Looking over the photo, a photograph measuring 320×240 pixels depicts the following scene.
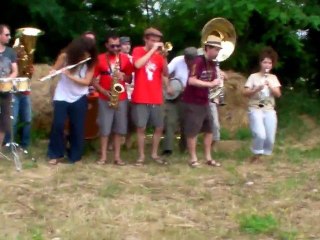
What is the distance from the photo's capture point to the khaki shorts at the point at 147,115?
10.1m

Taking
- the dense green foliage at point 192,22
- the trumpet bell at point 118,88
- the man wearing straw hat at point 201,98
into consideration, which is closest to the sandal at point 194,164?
the man wearing straw hat at point 201,98

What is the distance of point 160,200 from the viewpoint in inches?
338

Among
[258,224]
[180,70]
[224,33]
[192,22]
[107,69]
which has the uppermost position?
[192,22]

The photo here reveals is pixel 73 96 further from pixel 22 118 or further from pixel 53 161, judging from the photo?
pixel 22 118

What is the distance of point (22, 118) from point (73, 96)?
1244 mm

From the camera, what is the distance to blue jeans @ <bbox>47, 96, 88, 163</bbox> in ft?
32.5

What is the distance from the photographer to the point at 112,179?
30.3 feet

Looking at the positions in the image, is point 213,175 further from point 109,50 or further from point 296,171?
point 109,50

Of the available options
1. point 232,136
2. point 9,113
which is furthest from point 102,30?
point 9,113

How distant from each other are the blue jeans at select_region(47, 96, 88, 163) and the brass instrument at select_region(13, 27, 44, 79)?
26.2 inches

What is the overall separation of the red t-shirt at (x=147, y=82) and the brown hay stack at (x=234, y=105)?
12.8ft

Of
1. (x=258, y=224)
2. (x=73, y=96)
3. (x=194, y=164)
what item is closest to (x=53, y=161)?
(x=73, y=96)

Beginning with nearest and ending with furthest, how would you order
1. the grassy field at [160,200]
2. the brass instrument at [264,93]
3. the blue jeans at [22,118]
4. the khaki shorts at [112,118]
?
the grassy field at [160,200] → the khaki shorts at [112,118] → the brass instrument at [264,93] → the blue jeans at [22,118]

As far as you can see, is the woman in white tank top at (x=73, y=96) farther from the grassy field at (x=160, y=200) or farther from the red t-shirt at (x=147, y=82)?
the red t-shirt at (x=147, y=82)
